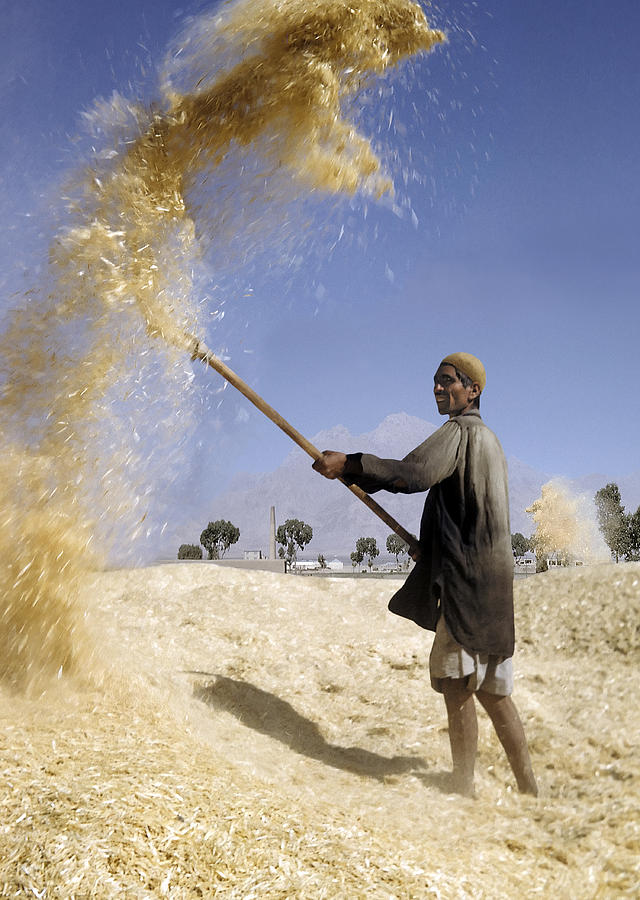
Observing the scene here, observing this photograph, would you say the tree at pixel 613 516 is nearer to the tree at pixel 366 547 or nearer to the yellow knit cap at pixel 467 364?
the yellow knit cap at pixel 467 364

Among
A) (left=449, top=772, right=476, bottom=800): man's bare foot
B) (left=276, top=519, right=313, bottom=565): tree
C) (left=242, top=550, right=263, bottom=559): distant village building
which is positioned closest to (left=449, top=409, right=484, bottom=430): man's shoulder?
(left=449, top=772, right=476, bottom=800): man's bare foot

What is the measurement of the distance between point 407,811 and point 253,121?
156 inches

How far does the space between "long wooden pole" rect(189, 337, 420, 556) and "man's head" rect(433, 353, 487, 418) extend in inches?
25.1

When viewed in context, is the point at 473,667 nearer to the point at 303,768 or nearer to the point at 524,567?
the point at 303,768

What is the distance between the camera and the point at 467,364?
3.80 m

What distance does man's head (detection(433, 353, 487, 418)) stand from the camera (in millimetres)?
3803

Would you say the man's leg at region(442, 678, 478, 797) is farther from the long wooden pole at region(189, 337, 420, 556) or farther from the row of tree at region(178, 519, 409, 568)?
the row of tree at region(178, 519, 409, 568)

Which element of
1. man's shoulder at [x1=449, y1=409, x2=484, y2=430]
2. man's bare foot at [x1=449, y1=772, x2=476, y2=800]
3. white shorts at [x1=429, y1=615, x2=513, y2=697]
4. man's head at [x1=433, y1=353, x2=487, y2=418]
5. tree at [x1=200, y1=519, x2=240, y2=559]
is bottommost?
man's bare foot at [x1=449, y1=772, x2=476, y2=800]

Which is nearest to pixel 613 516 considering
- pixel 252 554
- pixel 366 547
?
pixel 252 554

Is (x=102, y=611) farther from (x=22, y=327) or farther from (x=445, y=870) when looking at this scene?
(x=445, y=870)

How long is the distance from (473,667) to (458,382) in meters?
1.46

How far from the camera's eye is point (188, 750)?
3.54 m

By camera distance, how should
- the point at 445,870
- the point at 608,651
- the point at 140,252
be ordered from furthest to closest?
the point at 608,651 < the point at 140,252 < the point at 445,870

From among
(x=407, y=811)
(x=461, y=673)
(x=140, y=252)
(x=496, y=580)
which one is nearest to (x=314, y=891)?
(x=407, y=811)
